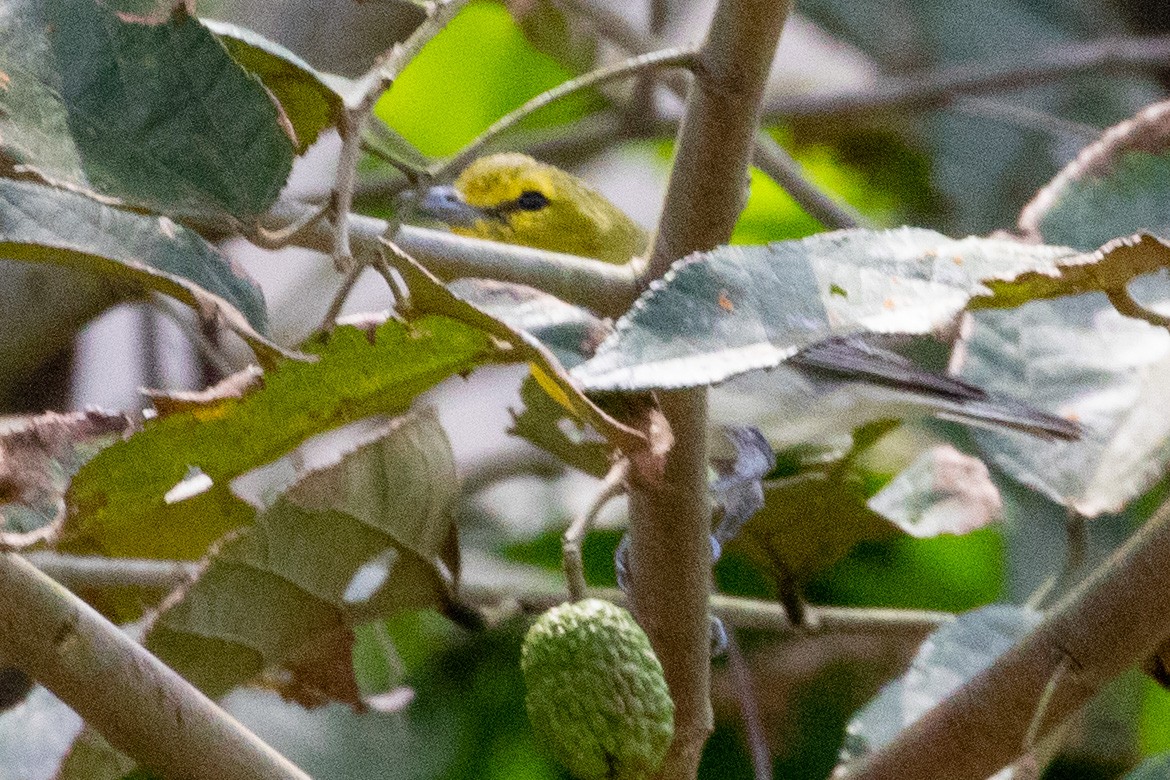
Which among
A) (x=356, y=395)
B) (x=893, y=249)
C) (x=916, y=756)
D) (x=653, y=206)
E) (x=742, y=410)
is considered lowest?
(x=653, y=206)

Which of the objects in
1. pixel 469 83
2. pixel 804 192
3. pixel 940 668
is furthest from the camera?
pixel 469 83

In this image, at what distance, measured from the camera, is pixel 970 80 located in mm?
1709

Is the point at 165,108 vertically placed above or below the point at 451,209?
above

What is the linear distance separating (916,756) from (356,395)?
0.29m

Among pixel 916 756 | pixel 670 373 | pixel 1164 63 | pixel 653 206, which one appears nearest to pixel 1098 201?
pixel 916 756

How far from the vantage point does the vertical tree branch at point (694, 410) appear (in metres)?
0.56

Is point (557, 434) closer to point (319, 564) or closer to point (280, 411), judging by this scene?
point (319, 564)

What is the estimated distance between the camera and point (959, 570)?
1.32 m

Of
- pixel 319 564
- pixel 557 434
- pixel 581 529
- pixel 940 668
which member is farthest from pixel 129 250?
pixel 940 668

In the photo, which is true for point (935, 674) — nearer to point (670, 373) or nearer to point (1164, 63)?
point (670, 373)

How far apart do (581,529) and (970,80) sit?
137cm

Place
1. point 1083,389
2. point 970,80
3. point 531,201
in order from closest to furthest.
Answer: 1. point 1083,389
2. point 531,201
3. point 970,80

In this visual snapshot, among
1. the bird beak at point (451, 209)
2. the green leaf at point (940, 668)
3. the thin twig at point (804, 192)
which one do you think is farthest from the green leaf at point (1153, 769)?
the bird beak at point (451, 209)

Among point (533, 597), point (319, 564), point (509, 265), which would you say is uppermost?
point (509, 265)
